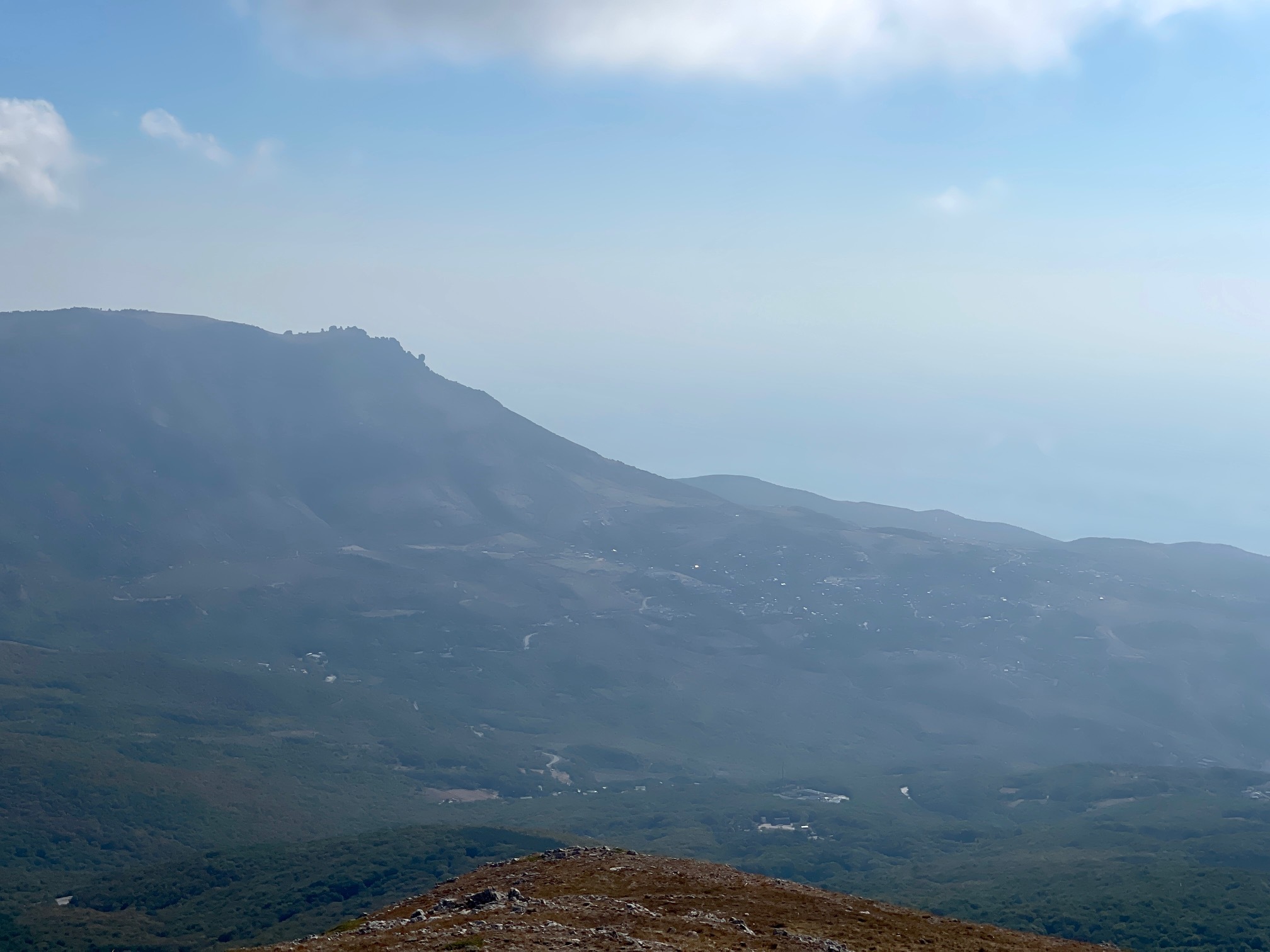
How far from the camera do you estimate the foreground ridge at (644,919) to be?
37.3 meters

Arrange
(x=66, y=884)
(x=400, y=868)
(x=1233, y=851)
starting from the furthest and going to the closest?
(x=1233, y=851), (x=66, y=884), (x=400, y=868)

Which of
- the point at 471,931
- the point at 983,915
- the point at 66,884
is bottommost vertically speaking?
the point at 66,884

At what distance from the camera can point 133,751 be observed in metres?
190

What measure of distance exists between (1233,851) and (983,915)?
60143mm

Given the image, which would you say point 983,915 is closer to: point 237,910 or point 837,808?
point 237,910

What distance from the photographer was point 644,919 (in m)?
40.2

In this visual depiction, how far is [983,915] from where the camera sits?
9856 centimetres

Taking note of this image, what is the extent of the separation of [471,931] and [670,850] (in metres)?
125

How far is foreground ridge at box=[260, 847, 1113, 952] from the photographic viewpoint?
37312 mm

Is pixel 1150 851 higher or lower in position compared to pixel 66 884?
higher

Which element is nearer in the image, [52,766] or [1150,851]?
[1150,851]

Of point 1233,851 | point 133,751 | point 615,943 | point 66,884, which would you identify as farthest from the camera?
point 133,751

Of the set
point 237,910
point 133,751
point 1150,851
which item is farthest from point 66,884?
point 1150,851

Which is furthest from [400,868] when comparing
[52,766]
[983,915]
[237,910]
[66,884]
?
[52,766]
